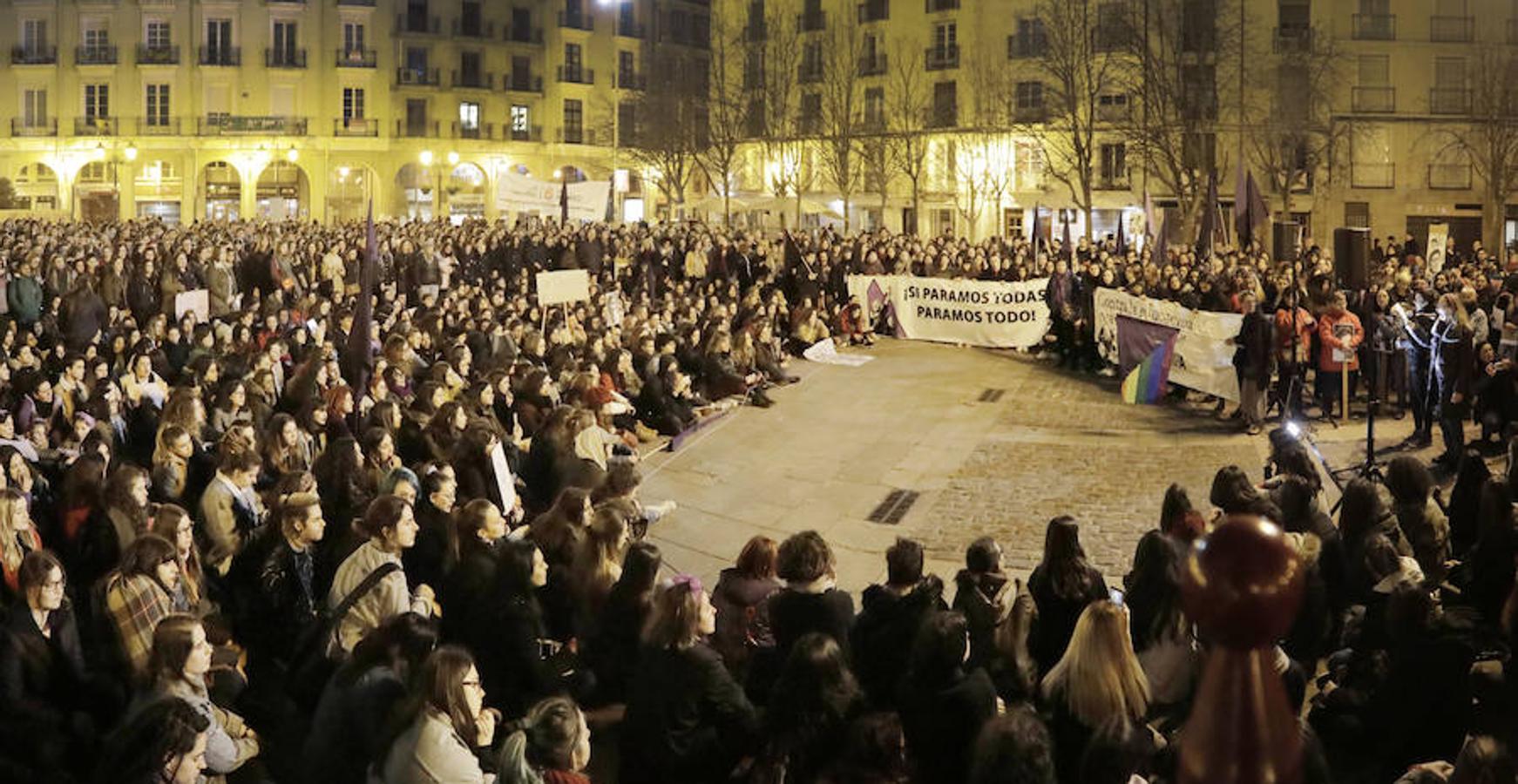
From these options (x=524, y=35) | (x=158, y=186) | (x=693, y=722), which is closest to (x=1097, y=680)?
(x=693, y=722)

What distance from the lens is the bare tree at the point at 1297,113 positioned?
5425 cm

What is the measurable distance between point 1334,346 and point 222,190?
63.0 meters

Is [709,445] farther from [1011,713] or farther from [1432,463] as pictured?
[1011,713]

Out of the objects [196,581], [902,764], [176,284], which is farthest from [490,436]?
[176,284]

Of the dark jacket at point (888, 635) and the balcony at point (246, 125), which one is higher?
the balcony at point (246, 125)

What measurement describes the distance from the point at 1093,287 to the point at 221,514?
17.6 metres

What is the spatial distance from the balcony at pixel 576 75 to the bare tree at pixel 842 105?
A: 14.1m

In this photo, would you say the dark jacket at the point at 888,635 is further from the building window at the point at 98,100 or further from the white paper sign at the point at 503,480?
the building window at the point at 98,100

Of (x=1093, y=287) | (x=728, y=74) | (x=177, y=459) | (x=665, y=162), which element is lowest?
(x=177, y=459)

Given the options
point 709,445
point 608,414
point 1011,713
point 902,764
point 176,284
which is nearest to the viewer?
point 1011,713

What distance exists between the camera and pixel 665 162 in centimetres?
6681

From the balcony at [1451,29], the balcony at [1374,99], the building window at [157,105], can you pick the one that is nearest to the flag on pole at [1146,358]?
the balcony at [1374,99]

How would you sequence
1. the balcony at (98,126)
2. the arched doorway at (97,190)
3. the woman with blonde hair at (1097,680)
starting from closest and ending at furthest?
the woman with blonde hair at (1097,680)
the balcony at (98,126)
the arched doorway at (97,190)

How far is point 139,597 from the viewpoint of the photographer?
22.5 ft
